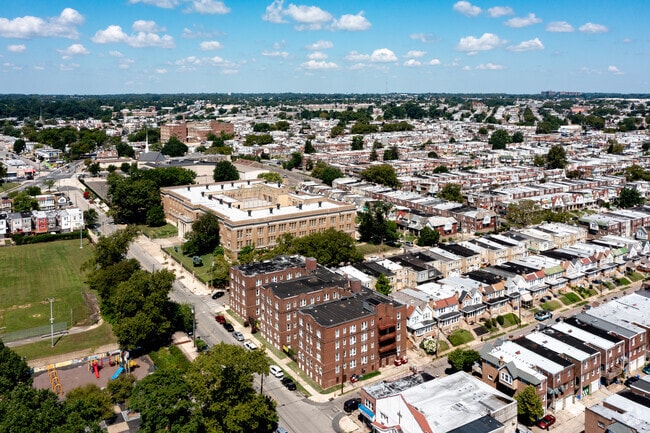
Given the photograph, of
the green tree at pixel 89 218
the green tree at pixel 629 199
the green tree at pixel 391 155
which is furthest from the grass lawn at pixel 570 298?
the green tree at pixel 391 155

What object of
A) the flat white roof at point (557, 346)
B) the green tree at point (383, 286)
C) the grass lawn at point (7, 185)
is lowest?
the flat white roof at point (557, 346)

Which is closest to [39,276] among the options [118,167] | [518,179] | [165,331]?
[165,331]

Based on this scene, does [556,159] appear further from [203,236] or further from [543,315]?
[203,236]

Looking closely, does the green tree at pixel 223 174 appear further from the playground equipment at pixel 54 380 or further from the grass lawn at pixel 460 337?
the grass lawn at pixel 460 337

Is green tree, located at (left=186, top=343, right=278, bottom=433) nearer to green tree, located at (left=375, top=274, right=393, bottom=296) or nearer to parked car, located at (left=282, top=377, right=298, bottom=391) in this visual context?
parked car, located at (left=282, top=377, right=298, bottom=391)

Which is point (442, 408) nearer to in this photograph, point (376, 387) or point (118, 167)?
point (376, 387)

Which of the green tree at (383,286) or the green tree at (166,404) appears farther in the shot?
the green tree at (383,286)

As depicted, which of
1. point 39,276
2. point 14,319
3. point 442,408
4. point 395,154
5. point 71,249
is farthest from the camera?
point 395,154
